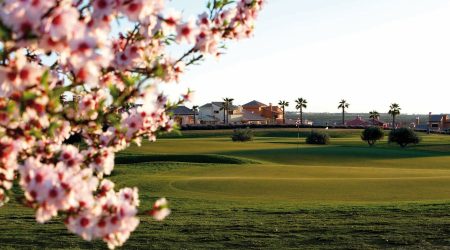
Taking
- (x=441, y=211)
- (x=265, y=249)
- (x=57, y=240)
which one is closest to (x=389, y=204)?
(x=441, y=211)

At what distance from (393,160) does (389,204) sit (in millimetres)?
38737

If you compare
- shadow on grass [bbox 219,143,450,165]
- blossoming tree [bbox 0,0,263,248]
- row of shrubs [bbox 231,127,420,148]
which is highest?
blossoming tree [bbox 0,0,263,248]

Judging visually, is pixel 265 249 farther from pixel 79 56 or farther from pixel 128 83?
pixel 79 56

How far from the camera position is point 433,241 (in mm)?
16922

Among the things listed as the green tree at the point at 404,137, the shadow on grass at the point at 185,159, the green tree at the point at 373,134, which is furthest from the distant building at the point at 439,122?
the shadow on grass at the point at 185,159

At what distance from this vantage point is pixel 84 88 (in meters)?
7.64

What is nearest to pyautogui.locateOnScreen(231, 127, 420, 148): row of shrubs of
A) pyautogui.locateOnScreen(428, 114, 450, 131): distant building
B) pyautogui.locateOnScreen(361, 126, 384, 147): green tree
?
pyautogui.locateOnScreen(361, 126, 384, 147): green tree

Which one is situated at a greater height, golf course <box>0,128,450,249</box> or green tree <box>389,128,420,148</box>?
green tree <box>389,128,420,148</box>

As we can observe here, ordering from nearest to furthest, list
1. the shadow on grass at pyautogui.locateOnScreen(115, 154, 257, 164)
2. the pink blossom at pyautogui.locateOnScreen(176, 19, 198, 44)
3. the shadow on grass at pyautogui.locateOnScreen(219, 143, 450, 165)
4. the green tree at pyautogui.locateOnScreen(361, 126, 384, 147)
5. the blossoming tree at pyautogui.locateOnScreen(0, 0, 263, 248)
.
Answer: the blossoming tree at pyautogui.locateOnScreen(0, 0, 263, 248)
the pink blossom at pyautogui.locateOnScreen(176, 19, 198, 44)
the shadow on grass at pyautogui.locateOnScreen(115, 154, 257, 164)
the shadow on grass at pyautogui.locateOnScreen(219, 143, 450, 165)
the green tree at pyautogui.locateOnScreen(361, 126, 384, 147)

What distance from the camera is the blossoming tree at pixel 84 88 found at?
4168 mm

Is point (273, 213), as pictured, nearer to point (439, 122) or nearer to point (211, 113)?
point (439, 122)

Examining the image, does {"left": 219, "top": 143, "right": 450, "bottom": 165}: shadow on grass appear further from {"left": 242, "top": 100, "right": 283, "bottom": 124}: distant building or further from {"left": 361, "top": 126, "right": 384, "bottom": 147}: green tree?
{"left": 242, "top": 100, "right": 283, "bottom": 124}: distant building

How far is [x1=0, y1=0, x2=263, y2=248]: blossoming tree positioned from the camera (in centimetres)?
417

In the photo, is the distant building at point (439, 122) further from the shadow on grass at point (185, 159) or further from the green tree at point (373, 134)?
the shadow on grass at point (185, 159)
